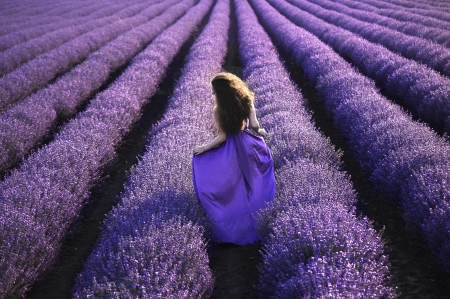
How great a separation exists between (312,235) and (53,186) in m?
2.46

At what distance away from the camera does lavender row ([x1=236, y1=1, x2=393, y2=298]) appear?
7.97 feet

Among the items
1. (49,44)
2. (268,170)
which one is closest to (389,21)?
(49,44)

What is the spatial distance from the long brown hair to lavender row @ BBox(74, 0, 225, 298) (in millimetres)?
688

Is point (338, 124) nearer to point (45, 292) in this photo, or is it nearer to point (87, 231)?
point (87, 231)

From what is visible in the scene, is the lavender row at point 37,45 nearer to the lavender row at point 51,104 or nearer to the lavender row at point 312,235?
the lavender row at point 51,104

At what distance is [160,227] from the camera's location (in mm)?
3230

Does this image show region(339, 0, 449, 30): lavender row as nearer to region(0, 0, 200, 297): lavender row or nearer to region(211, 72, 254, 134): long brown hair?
region(0, 0, 200, 297): lavender row

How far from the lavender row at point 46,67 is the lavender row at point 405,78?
6.39m

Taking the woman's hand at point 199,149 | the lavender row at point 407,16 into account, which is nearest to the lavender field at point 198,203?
the woman's hand at point 199,149

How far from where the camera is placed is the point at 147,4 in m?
23.7

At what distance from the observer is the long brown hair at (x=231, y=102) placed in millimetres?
3672

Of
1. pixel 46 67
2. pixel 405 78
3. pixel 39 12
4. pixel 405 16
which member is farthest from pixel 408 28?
pixel 39 12

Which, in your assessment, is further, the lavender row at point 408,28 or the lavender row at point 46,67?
→ the lavender row at point 408,28

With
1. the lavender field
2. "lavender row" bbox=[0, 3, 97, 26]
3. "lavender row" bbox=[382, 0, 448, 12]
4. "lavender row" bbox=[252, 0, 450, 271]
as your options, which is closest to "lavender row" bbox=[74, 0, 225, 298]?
the lavender field
